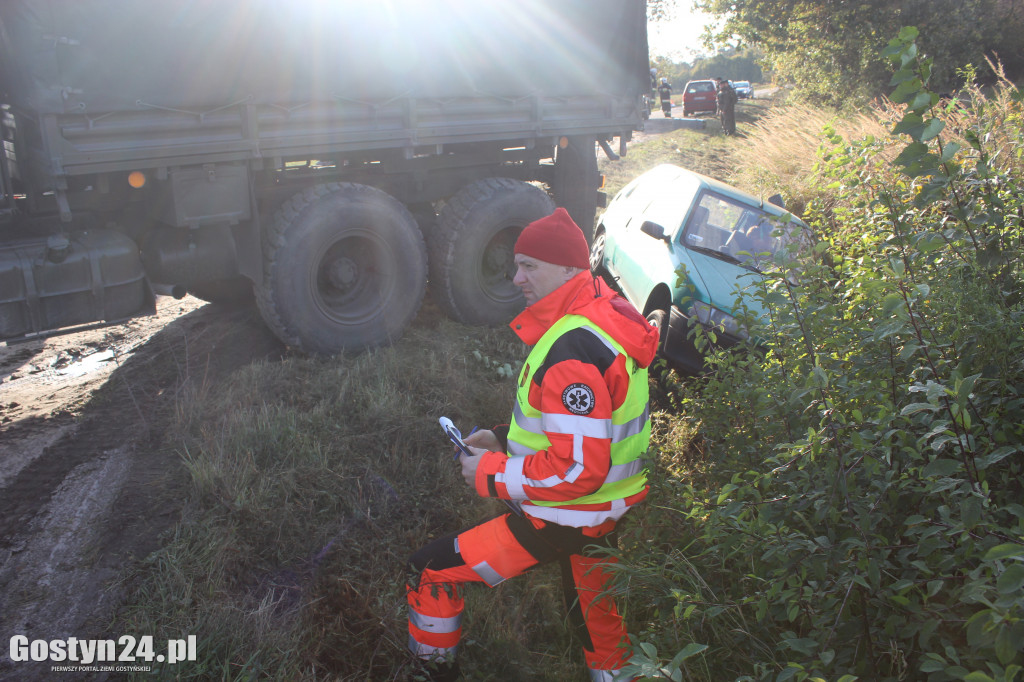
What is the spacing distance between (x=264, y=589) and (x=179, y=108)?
3108 mm

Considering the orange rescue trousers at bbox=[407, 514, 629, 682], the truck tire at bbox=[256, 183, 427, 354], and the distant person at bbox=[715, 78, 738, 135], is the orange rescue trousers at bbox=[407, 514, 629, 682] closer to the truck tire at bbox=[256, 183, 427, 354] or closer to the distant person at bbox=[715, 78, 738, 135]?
the truck tire at bbox=[256, 183, 427, 354]

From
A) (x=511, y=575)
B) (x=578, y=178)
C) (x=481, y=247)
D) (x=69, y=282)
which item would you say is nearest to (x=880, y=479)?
(x=511, y=575)

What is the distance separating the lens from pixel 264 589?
3.20 metres

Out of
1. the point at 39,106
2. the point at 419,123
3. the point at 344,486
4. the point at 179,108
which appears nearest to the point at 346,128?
the point at 419,123

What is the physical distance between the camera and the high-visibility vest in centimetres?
234

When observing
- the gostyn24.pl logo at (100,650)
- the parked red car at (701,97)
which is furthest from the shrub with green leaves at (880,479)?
the parked red car at (701,97)

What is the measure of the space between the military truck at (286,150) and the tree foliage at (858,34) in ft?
41.1

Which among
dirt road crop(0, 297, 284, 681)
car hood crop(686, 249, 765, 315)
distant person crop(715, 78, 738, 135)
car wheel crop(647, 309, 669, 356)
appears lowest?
dirt road crop(0, 297, 284, 681)

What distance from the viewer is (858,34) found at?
704 inches

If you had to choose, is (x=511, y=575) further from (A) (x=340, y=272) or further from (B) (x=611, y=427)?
(A) (x=340, y=272)

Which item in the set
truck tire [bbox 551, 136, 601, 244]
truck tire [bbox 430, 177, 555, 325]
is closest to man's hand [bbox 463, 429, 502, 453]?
truck tire [bbox 430, 177, 555, 325]

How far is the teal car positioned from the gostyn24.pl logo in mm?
3638

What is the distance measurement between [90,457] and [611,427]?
3300mm

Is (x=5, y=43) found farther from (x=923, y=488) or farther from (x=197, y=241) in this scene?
(x=923, y=488)
